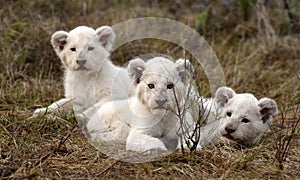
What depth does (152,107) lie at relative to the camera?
4.30m

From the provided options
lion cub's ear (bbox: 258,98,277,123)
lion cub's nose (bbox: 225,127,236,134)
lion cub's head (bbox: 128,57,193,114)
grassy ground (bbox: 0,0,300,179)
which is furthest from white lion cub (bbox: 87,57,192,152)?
lion cub's ear (bbox: 258,98,277,123)

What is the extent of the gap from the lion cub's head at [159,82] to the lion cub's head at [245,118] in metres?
0.54

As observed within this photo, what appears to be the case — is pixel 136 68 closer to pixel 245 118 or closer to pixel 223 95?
pixel 223 95

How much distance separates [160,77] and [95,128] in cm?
106

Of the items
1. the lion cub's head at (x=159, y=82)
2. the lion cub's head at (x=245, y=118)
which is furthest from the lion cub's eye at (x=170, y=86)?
the lion cub's head at (x=245, y=118)

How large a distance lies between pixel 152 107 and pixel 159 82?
22 centimetres

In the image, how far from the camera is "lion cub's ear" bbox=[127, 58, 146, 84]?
14.8 ft

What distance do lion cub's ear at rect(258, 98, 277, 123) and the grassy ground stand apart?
163mm

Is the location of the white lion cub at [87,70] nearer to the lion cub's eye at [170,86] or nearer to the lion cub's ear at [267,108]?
the lion cub's eye at [170,86]

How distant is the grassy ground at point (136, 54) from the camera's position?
4.00 metres

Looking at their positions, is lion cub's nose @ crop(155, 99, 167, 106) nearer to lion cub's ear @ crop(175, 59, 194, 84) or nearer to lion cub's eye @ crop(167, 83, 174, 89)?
lion cub's eye @ crop(167, 83, 174, 89)

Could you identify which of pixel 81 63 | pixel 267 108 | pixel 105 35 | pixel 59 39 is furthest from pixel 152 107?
pixel 59 39

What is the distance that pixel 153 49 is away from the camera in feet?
24.6

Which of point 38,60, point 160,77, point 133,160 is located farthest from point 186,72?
point 38,60
